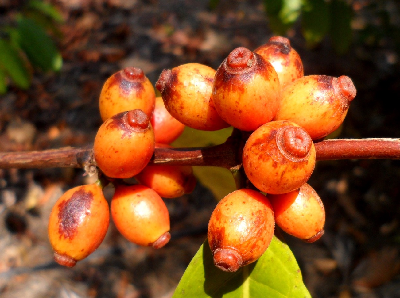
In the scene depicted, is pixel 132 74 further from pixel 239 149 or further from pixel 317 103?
pixel 317 103

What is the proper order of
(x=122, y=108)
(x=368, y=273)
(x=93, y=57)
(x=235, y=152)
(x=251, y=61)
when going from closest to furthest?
(x=251, y=61), (x=235, y=152), (x=122, y=108), (x=368, y=273), (x=93, y=57)

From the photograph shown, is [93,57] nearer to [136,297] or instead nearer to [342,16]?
[136,297]

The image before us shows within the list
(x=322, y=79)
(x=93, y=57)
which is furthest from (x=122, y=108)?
(x=93, y=57)

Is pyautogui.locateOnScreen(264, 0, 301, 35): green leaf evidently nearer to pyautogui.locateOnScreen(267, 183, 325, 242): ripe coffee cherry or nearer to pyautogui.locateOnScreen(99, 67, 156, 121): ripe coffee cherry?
pyautogui.locateOnScreen(99, 67, 156, 121): ripe coffee cherry

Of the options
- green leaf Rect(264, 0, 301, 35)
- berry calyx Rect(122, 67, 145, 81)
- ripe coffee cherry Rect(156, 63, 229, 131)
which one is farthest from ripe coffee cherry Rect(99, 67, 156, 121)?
green leaf Rect(264, 0, 301, 35)

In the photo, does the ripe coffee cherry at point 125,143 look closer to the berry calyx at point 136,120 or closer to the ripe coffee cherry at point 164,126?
the berry calyx at point 136,120

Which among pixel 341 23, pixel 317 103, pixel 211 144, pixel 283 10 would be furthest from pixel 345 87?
pixel 341 23

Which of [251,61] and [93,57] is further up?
[251,61]
